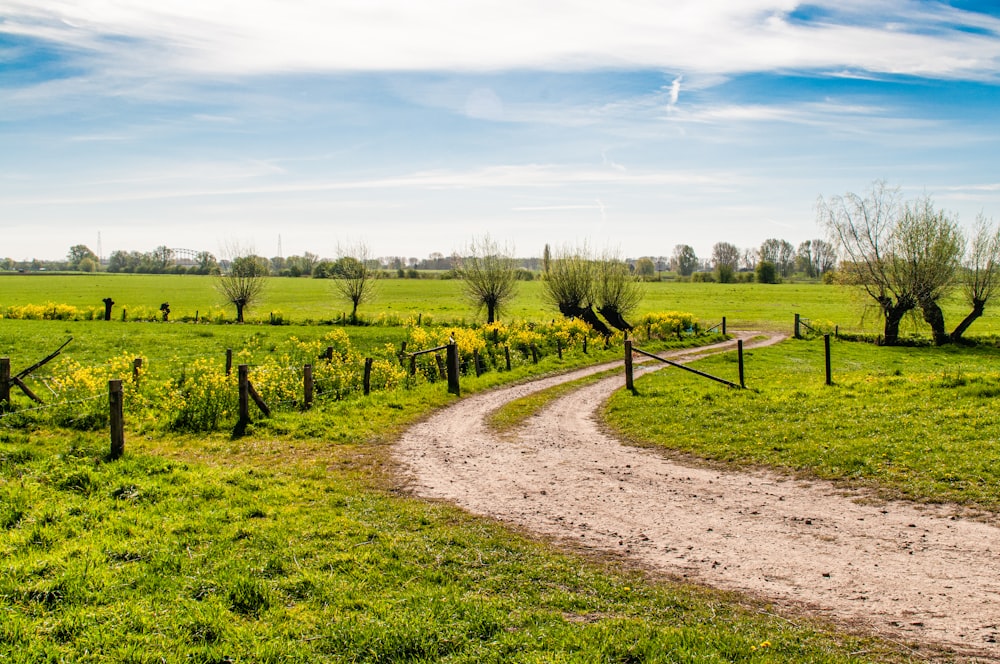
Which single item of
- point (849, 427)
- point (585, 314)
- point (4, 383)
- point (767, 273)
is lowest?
point (849, 427)

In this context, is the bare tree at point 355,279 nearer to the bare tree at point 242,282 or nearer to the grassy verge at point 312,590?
the bare tree at point 242,282

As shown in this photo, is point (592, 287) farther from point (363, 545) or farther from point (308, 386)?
point (363, 545)

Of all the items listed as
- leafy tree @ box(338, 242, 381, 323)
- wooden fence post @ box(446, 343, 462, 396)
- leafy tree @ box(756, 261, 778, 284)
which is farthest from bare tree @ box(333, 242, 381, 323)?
leafy tree @ box(756, 261, 778, 284)

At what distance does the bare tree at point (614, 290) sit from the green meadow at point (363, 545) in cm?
2781

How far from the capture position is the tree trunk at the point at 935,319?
4669 centimetres

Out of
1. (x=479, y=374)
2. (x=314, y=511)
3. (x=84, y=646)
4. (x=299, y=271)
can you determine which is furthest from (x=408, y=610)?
(x=299, y=271)

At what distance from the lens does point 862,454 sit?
1248cm

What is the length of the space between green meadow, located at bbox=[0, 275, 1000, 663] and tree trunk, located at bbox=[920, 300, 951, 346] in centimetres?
3320

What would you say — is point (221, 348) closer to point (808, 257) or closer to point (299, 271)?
point (299, 271)

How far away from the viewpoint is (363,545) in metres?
8.47

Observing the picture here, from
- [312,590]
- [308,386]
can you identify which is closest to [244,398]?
[308,386]

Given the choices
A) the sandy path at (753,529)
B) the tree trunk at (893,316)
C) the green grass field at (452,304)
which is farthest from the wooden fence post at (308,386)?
the tree trunk at (893,316)

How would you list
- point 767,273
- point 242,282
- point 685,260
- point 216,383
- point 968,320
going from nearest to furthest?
point 216,383, point 968,320, point 242,282, point 767,273, point 685,260

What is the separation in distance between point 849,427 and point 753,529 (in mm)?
6512
